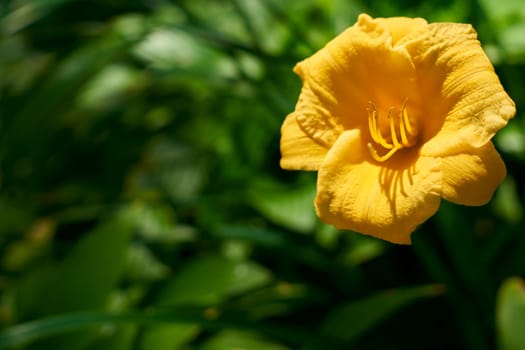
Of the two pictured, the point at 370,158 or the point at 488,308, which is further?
the point at 488,308

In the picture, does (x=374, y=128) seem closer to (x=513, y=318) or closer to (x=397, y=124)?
(x=397, y=124)

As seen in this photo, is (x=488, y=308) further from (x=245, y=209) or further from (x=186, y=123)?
(x=186, y=123)

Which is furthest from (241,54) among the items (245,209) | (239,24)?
(245,209)

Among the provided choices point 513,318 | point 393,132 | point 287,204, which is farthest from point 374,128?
point 287,204

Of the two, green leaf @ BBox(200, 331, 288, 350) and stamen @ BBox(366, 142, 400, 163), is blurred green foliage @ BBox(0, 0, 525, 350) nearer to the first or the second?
green leaf @ BBox(200, 331, 288, 350)

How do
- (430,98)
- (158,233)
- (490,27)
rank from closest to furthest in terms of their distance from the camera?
(430,98)
(490,27)
(158,233)

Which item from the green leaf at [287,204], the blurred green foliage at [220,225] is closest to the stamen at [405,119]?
the blurred green foliage at [220,225]
